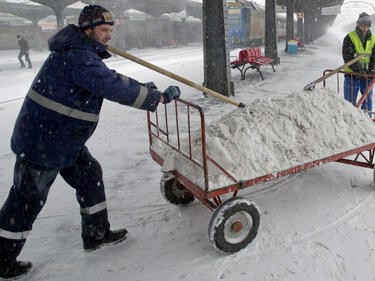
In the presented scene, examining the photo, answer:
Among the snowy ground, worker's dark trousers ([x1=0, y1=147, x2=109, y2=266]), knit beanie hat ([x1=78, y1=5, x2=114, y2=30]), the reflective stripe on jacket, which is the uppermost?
knit beanie hat ([x1=78, y1=5, x2=114, y2=30])

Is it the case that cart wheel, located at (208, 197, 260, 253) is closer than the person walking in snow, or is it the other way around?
cart wheel, located at (208, 197, 260, 253)

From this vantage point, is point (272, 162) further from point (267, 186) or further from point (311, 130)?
point (267, 186)

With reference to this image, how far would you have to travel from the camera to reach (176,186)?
12.2ft

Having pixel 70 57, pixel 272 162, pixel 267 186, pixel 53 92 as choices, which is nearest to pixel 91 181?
pixel 53 92

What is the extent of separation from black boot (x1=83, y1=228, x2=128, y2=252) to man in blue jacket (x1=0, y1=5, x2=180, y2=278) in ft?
1.94

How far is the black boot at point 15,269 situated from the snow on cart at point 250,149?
143 centimetres

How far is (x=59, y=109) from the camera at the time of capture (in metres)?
2.51

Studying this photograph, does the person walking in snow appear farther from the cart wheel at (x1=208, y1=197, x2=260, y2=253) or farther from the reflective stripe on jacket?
the cart wheel at (x1=208, y1=197, x2=260, y2=253)

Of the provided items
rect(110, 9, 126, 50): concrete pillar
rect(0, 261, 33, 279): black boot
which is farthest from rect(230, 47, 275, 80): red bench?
rect(110, 9, 126, 50): concrete pillar

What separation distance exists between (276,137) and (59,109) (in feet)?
6.38

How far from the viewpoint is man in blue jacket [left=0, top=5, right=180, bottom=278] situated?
8.09 feet

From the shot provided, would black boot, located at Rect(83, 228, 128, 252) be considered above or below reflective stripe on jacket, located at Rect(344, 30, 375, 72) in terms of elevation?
below

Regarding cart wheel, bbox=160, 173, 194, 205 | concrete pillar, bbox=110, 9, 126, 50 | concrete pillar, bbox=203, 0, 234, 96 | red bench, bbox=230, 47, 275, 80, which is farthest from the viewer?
concrete pillar, bbox=110, 9, 126, 50

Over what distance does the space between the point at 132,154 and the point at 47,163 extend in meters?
2.76
